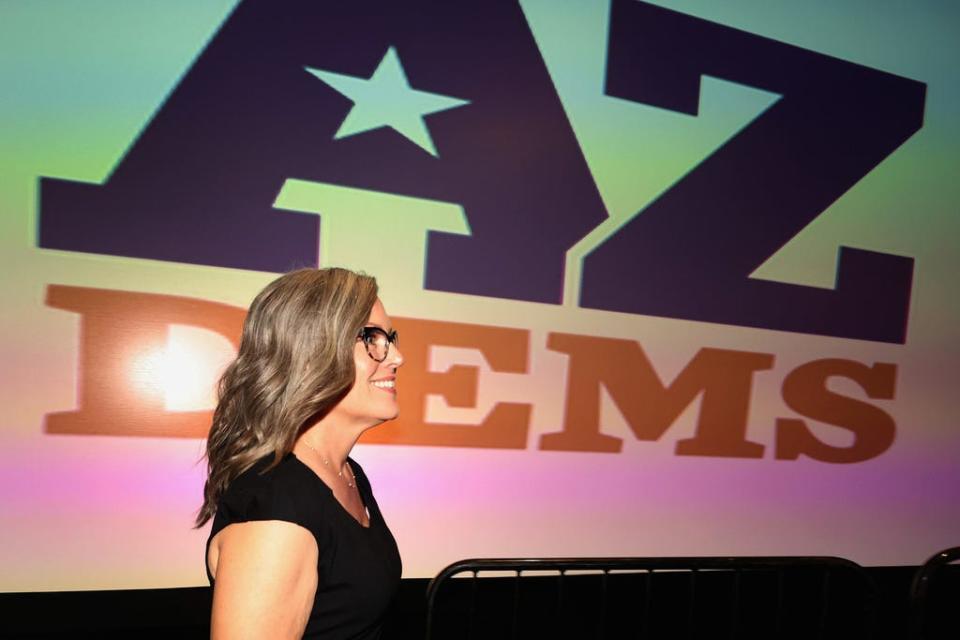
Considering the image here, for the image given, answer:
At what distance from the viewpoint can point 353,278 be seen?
1393 millimetres

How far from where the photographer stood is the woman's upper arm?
100cm

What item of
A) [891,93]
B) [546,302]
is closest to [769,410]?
[546,302]

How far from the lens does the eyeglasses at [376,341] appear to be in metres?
1.40

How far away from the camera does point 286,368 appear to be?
1.27 metres

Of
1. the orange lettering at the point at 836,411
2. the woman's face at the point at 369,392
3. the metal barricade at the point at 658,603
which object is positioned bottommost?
the metal barricade at the point at 658,603

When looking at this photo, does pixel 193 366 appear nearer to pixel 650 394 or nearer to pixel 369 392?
pixel 369 392

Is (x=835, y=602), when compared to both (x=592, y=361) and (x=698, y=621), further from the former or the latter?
(x=592, y=361)

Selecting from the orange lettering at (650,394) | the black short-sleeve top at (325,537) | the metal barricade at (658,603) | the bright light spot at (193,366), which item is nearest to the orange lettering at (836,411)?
the orange lettering at (650,394)

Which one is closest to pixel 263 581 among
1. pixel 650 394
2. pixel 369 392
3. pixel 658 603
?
pixel 369 392

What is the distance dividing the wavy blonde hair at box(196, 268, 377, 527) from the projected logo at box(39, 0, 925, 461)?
52.2 inches

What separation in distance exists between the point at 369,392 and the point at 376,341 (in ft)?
0.41

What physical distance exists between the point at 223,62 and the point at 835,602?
442 cm

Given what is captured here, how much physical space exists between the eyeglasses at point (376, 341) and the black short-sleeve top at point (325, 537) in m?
0.30

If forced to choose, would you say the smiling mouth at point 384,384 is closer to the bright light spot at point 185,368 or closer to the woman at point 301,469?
the woman at point 301,469
